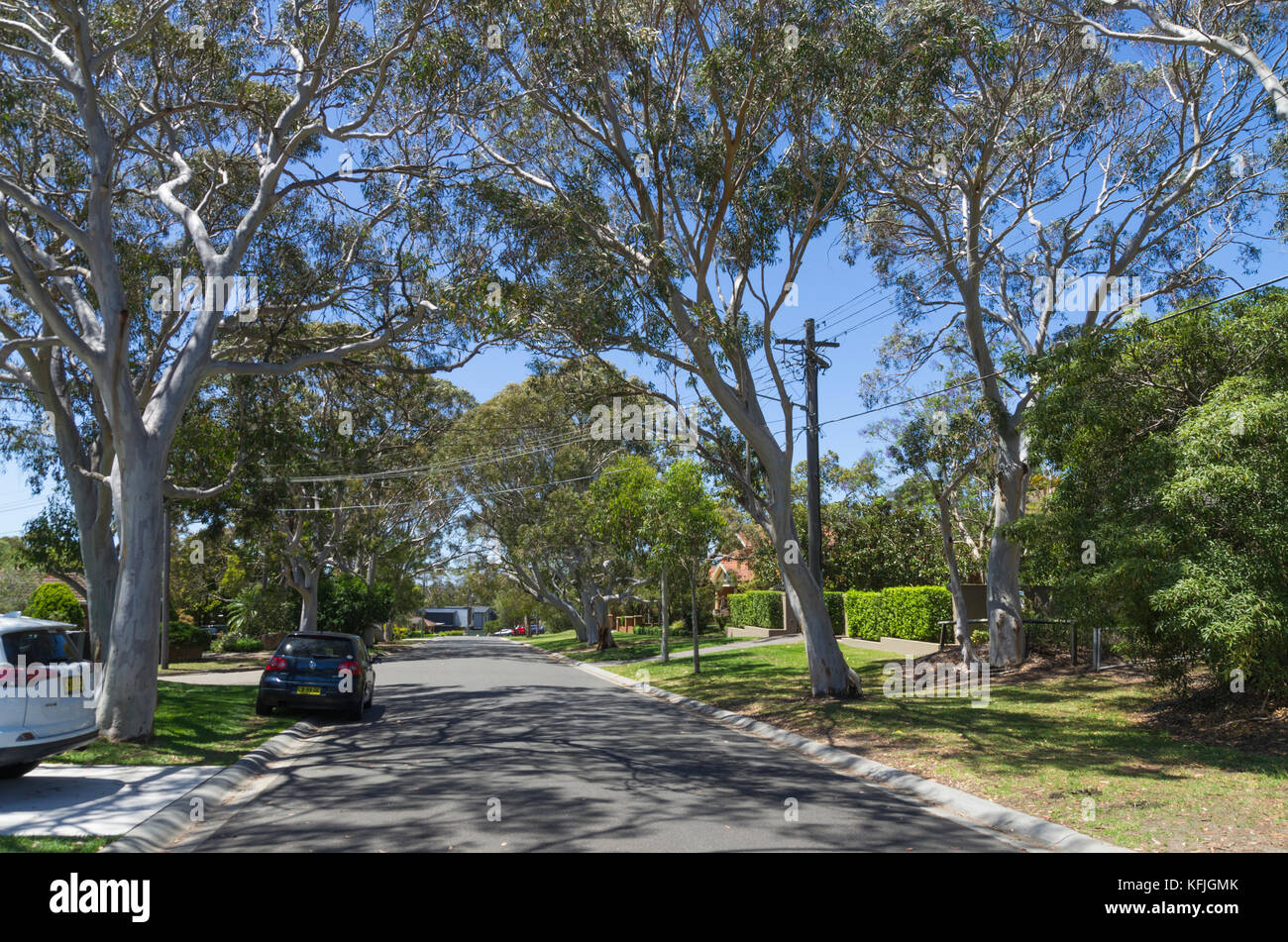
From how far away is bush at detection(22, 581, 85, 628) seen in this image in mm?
34156

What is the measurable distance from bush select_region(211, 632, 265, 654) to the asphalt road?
2983 cm

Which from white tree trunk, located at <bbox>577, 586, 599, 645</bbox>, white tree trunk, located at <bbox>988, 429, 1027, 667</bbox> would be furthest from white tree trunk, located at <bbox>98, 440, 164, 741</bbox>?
white tree trunk, located at <bbox>577, 586, 599, 645</bbox>

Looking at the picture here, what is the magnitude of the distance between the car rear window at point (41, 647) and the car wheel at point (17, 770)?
3.24 feet

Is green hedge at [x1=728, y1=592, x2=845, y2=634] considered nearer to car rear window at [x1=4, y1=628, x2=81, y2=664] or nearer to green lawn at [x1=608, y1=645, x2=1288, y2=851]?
green lawn at [x1=608, y1=645, x2=1288, y2=851]

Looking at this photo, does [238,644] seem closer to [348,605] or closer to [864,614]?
[348,605]

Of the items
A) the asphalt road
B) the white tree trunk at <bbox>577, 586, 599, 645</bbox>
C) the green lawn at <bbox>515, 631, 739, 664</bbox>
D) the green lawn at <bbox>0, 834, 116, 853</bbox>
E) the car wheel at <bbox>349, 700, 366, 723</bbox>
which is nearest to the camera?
the green lawn at <bbox>0, 834, 116, 853</bbox>

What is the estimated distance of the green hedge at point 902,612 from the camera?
2647 cm

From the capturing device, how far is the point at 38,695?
8.43 meters

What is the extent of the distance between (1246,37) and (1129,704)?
11728mm

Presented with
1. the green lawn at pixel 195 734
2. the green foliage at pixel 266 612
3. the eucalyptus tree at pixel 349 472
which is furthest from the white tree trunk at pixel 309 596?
the green lawn at pixel 195 734

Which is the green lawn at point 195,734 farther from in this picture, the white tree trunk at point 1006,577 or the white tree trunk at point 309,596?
the white tree trunk at point 1006,577

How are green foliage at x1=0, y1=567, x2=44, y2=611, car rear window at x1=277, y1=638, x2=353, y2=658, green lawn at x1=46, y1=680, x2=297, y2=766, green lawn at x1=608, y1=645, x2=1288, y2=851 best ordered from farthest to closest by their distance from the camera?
green foliage at x1=0, y1=567, x2=44, y2=611, car rear window at x1=277, y1=638, x2=353, y2=658, green lawn at x1=46, y1=680, x2=297, y2=766, green lawn at x1=608, y1=645, x2=1288, y2=851

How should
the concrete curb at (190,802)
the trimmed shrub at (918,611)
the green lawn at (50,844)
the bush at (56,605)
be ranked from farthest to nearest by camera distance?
the bush at (56,605) → the trimmed shrub at (918,611) → the concrete curb at (190,802) → the green lawn at (50,844)

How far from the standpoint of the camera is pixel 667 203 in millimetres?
17031
